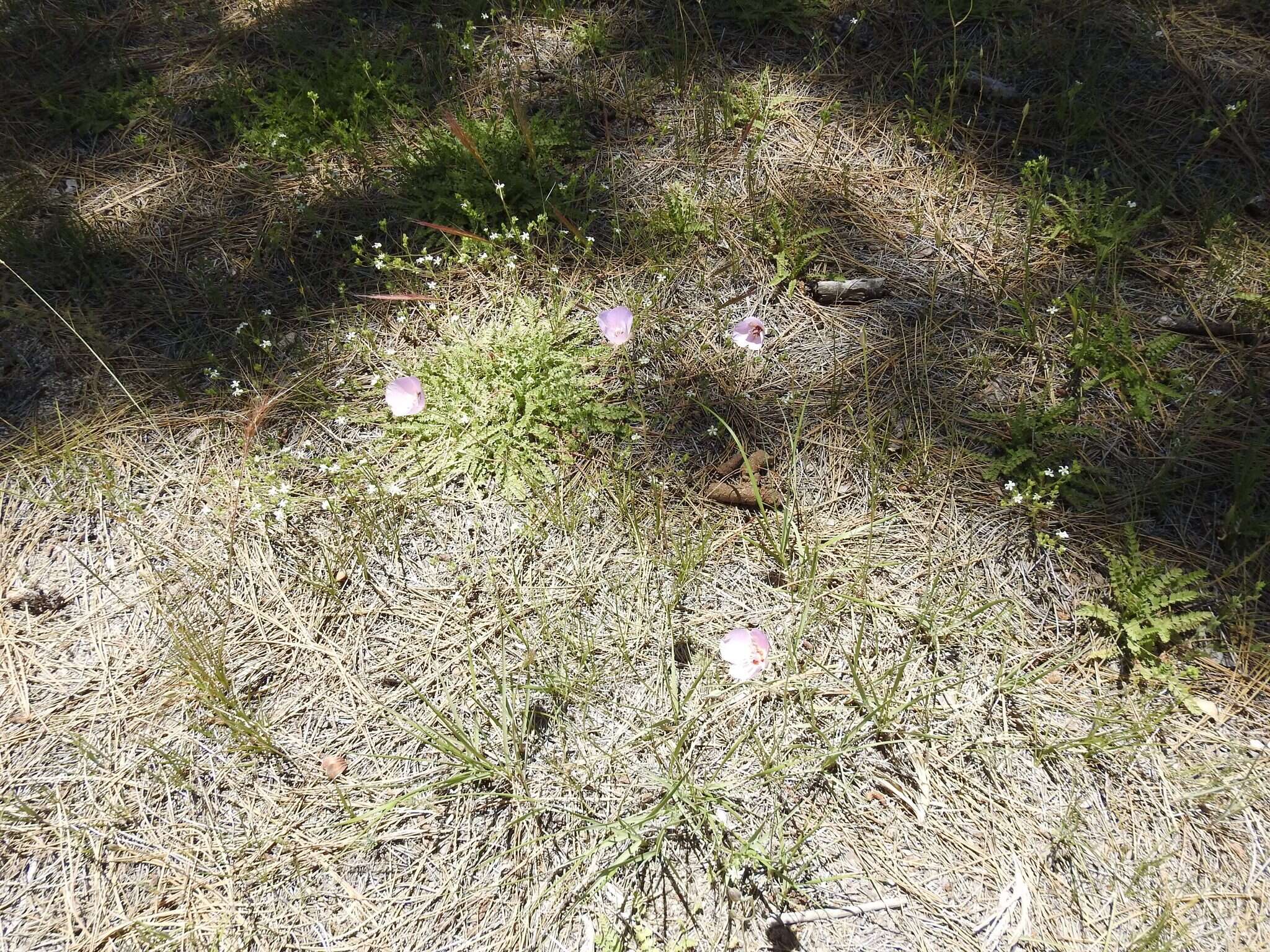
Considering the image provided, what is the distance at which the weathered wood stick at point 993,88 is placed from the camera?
2.72 m

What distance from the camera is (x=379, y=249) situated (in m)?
2.56

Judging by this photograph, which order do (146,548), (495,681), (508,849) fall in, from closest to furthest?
(508,849), (495,681), (146,548)

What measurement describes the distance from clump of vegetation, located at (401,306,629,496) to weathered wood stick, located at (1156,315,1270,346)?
159 centimetres

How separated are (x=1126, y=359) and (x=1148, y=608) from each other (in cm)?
74

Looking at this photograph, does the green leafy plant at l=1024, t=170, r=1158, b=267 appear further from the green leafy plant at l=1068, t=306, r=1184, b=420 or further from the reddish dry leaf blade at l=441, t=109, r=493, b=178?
the reddish dry leaf blade at l=441, t=109, r=493, b=178

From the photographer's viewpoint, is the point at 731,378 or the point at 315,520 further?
the point at 731,378

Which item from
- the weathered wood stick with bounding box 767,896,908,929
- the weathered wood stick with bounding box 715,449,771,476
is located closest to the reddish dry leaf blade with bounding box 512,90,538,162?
the weathered wood stick with bounding box 715,449,771,476

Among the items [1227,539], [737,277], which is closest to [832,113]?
[737,277]

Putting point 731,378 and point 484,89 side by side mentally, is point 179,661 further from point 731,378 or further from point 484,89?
→ point 484,89

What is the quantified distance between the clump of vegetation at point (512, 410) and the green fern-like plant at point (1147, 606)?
4.31 feet

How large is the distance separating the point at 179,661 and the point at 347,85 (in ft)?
6.75

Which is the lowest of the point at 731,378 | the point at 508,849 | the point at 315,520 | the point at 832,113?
the point at 508,849

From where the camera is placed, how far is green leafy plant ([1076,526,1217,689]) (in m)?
1.81

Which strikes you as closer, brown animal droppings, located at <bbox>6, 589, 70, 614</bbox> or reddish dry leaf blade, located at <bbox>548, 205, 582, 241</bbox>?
brown animal droppings, located at <bbox>6, 589, 70, 614</bbox>
